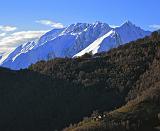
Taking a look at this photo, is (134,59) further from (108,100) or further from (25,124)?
(25,124)

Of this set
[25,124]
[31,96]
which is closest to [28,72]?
[31,96]

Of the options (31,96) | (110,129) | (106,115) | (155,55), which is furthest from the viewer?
(155,55)

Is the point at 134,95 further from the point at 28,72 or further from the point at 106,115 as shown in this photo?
the point at 28,72

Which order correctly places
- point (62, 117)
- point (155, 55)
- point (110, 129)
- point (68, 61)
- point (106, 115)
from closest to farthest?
point (110, 129)
point (106, 115)
point (62, 117)
point (155, 55)
point (68, 61)

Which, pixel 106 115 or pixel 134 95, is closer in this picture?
pixel 106 115

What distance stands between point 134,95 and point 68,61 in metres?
36.2

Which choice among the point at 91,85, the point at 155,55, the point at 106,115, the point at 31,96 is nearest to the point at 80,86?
the point at 91,85

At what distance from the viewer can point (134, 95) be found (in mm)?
123938

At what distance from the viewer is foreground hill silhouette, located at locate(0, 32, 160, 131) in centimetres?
11262

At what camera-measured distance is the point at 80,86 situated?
136 meters

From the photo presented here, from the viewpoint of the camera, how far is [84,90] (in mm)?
132875

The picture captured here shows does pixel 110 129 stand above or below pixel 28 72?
below

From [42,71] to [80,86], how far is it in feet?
52.5

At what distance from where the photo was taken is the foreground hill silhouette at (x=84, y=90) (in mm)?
112625
